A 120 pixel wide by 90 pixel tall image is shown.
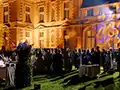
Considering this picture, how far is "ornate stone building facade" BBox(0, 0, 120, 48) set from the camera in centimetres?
3066

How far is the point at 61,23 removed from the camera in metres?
36.0

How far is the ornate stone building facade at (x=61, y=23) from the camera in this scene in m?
30.7

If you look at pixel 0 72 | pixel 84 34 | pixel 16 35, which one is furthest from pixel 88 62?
pixel 16 35

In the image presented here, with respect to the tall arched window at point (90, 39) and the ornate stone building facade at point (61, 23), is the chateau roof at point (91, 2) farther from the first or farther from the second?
the tall arched window at point (90, 39)

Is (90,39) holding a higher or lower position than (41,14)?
lower

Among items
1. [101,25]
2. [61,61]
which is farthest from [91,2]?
[61,61]

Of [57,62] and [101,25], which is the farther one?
[101,25]

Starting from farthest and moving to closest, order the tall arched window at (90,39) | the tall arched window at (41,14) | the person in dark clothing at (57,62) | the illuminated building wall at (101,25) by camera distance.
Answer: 1. the tall arched window at (41,14)
2. the tall arched window at (90,39)
3. the illuminated building wall at (101,25)
4. the person in dark clothing at (57,62)

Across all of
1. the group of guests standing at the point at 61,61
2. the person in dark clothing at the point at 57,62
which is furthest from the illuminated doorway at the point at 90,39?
the person in dark clothing at the point at 57,62

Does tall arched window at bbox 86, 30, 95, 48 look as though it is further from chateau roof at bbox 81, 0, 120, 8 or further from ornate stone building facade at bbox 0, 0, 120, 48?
chateau roof at bbox 81, 0, 120, 8

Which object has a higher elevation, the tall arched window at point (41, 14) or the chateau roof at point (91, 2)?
the chateau roof at point (91, 2)

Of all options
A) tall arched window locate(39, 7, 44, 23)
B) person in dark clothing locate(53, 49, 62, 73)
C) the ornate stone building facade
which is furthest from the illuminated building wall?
person in dark clothing locate(53, 49, 62, 73)

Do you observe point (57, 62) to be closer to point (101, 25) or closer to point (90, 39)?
point (101, 25)

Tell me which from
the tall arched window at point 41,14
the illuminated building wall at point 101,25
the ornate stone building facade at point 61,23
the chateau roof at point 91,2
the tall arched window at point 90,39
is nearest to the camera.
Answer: the illuminated building wall at point 101,25
